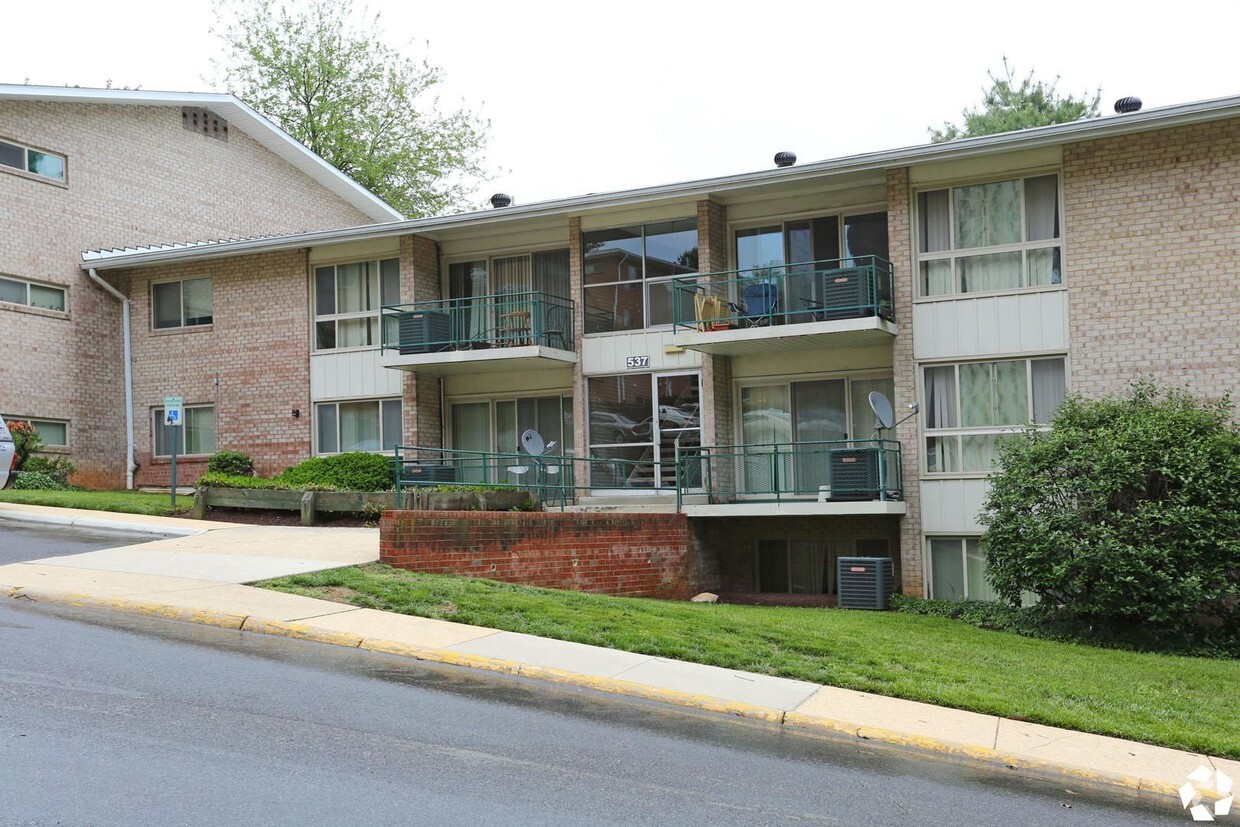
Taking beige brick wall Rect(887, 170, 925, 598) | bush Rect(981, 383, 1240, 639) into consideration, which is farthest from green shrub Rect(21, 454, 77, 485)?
bush Rect(981, 383, 1240, 639)

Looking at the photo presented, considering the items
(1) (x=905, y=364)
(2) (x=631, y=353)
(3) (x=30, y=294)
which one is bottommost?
(1) (x=905, y=364)

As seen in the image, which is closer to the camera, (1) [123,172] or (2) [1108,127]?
(2) [1108,127]

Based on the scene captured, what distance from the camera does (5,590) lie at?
12.0 meters

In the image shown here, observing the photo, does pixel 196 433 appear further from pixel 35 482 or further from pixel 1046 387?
pixel 1046 387

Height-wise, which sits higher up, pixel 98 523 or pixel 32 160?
pixel 32 160

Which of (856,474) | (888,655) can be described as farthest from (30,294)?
(888,655)

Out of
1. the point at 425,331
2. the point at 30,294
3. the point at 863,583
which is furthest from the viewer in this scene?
the point at 30,294

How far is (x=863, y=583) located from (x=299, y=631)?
9601 mm

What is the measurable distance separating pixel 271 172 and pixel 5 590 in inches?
863

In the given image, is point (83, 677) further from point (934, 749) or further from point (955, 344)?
point (955, 344)

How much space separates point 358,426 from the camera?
971 inches

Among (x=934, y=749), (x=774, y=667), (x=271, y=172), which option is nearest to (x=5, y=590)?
(x=774, y=667)

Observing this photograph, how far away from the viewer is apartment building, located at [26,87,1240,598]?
58.4ft

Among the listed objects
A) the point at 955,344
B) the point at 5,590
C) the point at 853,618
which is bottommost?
the point at 853,618
